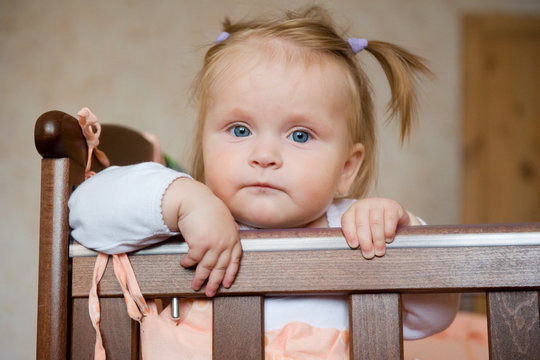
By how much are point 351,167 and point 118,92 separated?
2.22 meters

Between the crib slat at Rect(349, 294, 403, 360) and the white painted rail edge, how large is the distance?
62 millimetres

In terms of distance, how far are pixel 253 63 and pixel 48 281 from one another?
18.2 inches

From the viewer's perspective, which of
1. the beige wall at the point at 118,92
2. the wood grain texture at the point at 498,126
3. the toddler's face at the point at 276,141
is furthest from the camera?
the wood grain texture at the point at 498,126

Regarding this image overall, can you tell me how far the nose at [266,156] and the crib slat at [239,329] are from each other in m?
0.22

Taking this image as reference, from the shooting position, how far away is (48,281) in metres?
0.73

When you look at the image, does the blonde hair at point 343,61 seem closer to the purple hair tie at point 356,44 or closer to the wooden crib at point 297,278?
the purple hair tie at point 356,44

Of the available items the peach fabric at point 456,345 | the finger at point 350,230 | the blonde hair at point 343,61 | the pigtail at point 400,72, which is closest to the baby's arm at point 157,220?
the finger at point 350,230

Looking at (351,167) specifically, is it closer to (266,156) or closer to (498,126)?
(266,156)

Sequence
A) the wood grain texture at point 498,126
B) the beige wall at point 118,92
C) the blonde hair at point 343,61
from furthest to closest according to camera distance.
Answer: the wood grain texture at point 498,126
the beige wall at point 118,92
the blonde hair at point 343,61

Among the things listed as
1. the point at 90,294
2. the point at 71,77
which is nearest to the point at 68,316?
the point at 90,294

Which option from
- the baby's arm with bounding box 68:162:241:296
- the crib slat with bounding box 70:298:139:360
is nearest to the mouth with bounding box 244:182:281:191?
the baby's arm with bounding box 68:162:241:296

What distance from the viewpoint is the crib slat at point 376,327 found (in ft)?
2.26

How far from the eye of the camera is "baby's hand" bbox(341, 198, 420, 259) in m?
0.70

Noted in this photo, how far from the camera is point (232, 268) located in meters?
0.71
